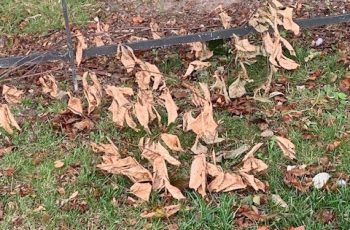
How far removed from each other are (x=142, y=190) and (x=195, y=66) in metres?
1.15

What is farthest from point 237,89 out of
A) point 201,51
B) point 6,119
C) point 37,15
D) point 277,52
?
point 37,15

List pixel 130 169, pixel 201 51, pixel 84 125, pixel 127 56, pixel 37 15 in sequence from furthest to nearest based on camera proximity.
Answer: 1. pixel 37 15
2. pixel 201 51
3. pixel 127 56
4. pixel 84 125
5. pixel 130 169

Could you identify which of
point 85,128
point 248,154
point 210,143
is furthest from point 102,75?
point 248,154

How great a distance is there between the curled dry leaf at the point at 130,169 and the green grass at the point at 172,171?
0.25 feet

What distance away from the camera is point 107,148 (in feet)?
10.0

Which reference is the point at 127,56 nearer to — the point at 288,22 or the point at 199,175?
→ the point at 288,22

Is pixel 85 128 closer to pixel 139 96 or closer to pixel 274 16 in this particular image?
pixel 139 96

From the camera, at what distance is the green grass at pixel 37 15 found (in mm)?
4621

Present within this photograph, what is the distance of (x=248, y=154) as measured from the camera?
2.96 meters

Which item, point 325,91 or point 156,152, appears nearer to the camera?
point 156,152

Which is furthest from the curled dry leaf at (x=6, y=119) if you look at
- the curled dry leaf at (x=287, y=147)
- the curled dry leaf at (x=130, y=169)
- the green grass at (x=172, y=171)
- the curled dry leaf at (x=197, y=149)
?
the curled dry leaf at (x=287, y=147)

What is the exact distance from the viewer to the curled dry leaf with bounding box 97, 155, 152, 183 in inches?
114

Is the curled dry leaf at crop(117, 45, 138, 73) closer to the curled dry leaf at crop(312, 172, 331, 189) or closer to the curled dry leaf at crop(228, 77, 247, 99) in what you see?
the curled dry leaf at crop(228, 77, 247, 99)

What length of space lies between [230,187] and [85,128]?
Result: 93 cm
